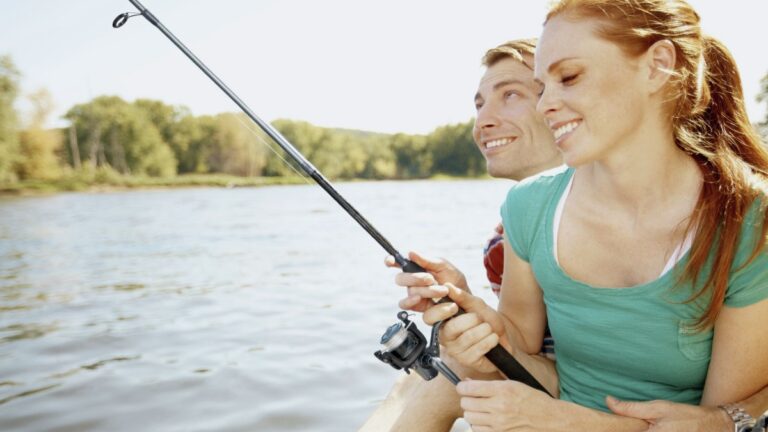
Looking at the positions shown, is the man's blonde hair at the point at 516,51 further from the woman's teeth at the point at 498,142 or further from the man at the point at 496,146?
the woman's teeth at the point at 498,142

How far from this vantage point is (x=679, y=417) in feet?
5.27

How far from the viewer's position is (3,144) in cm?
4141

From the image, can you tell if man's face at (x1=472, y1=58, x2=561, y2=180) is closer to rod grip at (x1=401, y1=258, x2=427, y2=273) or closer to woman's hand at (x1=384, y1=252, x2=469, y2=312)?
woman's hand at (x1=384, y1=252, x2=469, y2=312)

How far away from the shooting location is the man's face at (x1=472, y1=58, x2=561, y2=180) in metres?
2.86

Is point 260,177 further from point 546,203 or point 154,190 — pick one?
point 546,203

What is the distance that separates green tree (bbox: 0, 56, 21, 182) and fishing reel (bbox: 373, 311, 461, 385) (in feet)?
148

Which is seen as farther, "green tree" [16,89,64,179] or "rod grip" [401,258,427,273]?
"green tree" [16,89,64,179]

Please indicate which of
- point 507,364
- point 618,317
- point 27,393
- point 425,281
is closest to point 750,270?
point 618,317

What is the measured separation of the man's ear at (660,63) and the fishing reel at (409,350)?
2.70 feet

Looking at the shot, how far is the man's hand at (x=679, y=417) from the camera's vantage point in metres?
1.59

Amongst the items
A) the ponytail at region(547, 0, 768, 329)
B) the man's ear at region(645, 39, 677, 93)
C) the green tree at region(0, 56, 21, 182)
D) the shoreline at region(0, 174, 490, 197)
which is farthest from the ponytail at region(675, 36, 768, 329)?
the green tree at region(0, 56, 21, 182)

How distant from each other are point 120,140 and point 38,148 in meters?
11.7

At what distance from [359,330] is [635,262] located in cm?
408

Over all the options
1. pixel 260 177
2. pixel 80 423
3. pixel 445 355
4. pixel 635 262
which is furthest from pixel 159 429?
pixel 260 177
